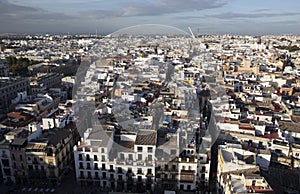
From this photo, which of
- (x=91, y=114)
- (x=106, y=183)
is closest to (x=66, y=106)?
(x=91, y=114)

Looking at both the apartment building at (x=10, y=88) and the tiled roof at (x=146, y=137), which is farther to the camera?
the apartment building at (x=10, y=88)

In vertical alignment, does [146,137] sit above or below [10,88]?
below

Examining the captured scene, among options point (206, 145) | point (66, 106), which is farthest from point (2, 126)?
point (206, 145)

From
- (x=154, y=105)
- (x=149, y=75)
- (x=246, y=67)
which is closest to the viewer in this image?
(x=154, y=105)

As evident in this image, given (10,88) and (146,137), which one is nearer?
(146,137)

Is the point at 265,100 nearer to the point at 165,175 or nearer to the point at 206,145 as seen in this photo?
the point at 206,145

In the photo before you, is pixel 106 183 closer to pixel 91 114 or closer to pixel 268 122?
pixel 91 114

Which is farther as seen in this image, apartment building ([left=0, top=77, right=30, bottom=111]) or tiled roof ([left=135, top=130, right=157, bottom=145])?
apartment building ([left=0, top=77, right=30, bottom=111])

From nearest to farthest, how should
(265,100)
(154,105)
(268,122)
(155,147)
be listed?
(155,147), (268,122), (154,105), (265,100)

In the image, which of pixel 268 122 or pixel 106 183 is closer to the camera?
pixel 106 183

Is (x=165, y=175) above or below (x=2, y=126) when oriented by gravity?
below
